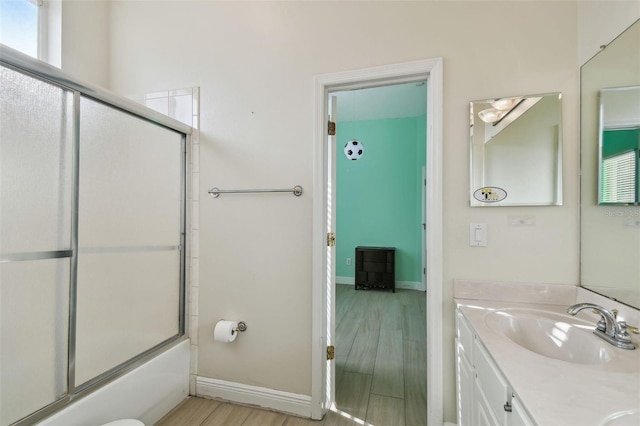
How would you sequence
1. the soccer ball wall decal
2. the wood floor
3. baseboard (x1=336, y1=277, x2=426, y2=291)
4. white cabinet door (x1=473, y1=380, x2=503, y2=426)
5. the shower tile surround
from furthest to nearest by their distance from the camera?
baseboard (x1=336, y1=277, x2=426, y2=291) → the soccer ball wall decal → the shower tile surround → the wood floor → white cabinet door (x1=473, y1=380, x2=503, y2=426)

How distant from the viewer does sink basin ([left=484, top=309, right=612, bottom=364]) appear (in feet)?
3.23

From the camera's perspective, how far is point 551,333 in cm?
111

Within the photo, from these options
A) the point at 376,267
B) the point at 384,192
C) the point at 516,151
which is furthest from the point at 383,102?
the point at 516,151

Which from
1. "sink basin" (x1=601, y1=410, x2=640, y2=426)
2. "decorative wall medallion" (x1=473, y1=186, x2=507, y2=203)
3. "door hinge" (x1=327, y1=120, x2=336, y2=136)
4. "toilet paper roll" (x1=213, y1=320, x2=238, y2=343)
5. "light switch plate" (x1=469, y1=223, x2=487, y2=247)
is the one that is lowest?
"toilet paper roll" (x1=213, y1=320, x2=238, y2=343)

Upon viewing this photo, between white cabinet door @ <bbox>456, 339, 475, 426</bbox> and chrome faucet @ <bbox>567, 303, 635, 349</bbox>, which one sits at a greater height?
chrome faucet @ <bbox>567, 303, 635, 349</bbox>

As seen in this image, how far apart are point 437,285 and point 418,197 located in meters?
3.02

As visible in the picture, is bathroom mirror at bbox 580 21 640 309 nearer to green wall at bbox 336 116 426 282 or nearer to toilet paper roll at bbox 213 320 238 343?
toilet paper roll at bbox 213 320 238 343

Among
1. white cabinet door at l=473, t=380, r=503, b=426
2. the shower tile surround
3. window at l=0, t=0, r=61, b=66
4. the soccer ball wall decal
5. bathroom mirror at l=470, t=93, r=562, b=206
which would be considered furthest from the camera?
the soccer ball wall decal

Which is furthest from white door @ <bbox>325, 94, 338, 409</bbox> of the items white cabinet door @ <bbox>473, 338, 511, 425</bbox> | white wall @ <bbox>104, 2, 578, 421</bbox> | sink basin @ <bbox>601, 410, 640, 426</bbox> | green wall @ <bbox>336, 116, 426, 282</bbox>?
green wall @ <bbox>336, 116, 426, 282</bbox>

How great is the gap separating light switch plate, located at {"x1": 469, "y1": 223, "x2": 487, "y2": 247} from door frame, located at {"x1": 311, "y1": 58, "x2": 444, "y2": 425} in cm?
15

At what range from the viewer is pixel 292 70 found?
1.71 metres

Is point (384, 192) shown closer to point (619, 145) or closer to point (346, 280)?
point (346, 280)

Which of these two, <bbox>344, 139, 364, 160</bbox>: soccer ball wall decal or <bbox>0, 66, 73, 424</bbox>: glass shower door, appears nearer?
<bbox>0, 66, 73, 424</bbox>: glass shower door

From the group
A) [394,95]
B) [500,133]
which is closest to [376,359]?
[500,133]
